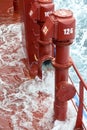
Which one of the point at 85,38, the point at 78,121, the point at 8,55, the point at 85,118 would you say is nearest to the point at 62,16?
the point at 78,121

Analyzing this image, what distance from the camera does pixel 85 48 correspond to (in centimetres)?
700

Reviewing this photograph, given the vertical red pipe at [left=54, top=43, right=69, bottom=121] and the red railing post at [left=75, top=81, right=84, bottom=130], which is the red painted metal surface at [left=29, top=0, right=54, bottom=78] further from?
the red railing post at [left=75, top=81, right=84, bottom=130]

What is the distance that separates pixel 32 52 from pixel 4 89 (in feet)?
2.01

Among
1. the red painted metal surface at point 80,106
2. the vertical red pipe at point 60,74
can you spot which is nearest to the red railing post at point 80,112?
the red painted metal surface at point 80,106

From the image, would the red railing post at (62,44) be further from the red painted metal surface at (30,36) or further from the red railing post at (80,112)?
the red painted metal surface at (30,36)

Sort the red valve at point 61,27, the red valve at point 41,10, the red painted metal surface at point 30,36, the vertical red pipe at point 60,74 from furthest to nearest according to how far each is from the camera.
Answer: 1. the red painted metal surface at point 30,36
2. the red valve at point 41,10
3. the vertical red pipe at point 60,74
4. the red valve at point 61,27

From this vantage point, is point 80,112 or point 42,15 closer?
point 80,112

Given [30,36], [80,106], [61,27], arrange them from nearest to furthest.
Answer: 1. [61,27]
2. [80,106]
3. [30,36]

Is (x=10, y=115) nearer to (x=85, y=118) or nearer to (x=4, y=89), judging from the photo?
(x=4, y=89)

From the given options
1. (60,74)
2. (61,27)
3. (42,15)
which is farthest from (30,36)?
(61,27)

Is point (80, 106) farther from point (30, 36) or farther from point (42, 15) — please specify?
point (30, 36)

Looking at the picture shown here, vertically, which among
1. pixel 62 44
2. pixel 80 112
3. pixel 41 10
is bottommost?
pixel 80 112

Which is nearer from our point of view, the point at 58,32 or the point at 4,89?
the point at 58,32

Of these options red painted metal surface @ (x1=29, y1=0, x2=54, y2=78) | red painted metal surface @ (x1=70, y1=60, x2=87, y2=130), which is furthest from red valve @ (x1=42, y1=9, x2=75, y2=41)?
red painted metal surface @ (x1=29, y1=0, x2=54, y2=78)
